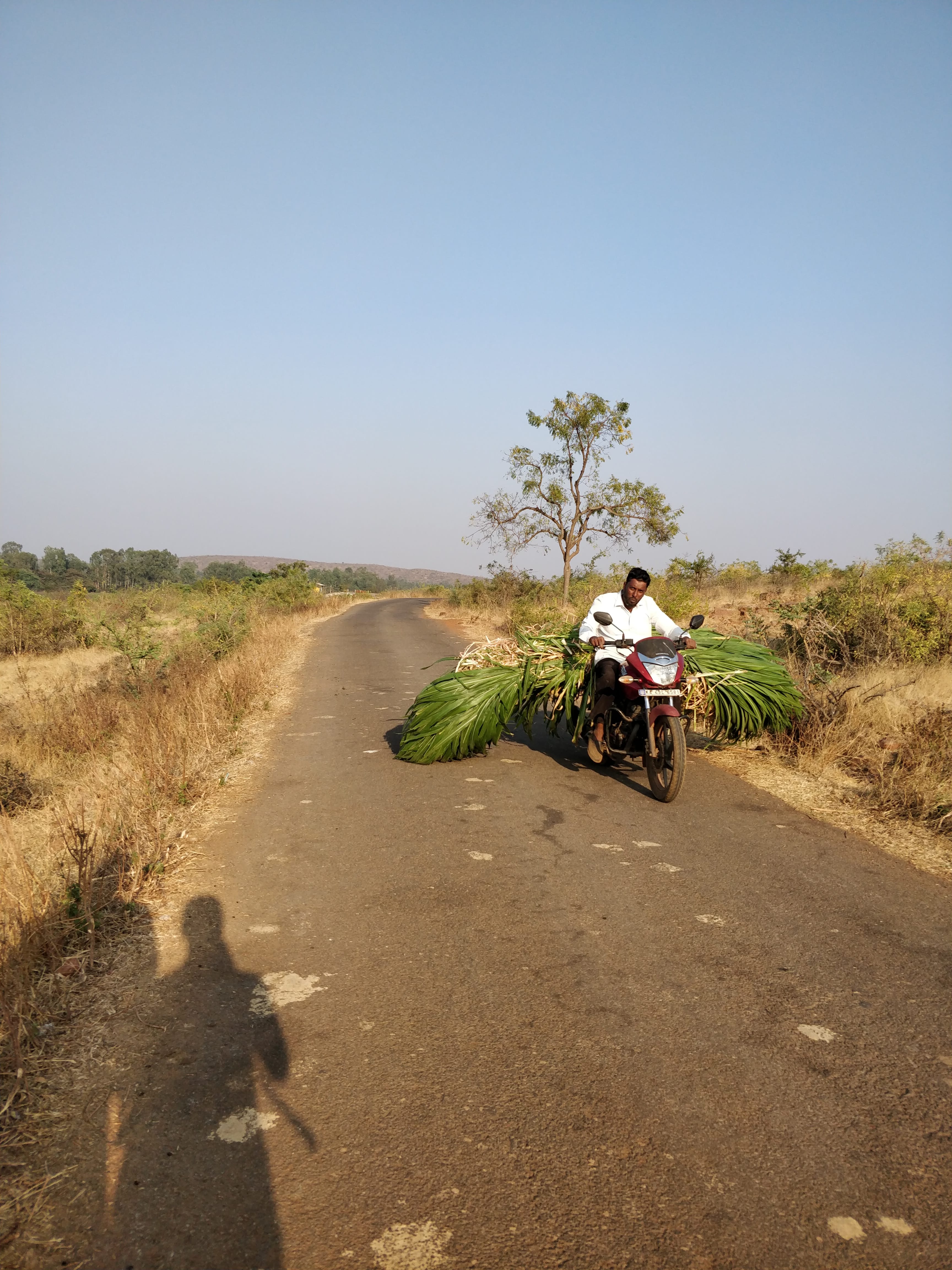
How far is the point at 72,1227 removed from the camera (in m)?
2.32

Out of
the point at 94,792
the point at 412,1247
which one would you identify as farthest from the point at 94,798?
the point at 412,1247

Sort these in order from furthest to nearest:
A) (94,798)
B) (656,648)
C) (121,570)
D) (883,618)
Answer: (121,570) → (883,618) → (656,648) → (94,798)

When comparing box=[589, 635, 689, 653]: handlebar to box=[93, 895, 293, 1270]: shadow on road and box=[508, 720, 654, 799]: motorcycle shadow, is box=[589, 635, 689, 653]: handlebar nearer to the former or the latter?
box=[508, 720, 654, 799]: motorcycle shadow

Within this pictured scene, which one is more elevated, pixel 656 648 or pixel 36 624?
pixel 656 648

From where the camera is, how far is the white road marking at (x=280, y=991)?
353 centimetres

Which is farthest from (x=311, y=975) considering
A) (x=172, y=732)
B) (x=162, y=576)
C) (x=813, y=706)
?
(x=162, y=576)

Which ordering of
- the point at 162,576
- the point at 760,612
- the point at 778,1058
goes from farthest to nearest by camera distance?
the point at 162,576
the point at 760,612
the point at 778,1058

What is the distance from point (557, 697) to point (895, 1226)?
18.2 ft

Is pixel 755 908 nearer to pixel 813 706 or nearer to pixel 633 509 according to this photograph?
pixel 813 706

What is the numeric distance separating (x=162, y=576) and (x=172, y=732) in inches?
2917

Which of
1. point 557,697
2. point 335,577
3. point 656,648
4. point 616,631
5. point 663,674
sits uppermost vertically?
point 335,577

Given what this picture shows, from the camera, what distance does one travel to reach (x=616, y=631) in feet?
24.5

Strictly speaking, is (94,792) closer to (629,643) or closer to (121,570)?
(629,643)

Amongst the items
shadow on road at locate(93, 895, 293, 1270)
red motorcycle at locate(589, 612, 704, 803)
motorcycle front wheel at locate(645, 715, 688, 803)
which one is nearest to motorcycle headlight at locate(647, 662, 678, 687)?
red motorcycle at locate(589, 612, 704, 803)
